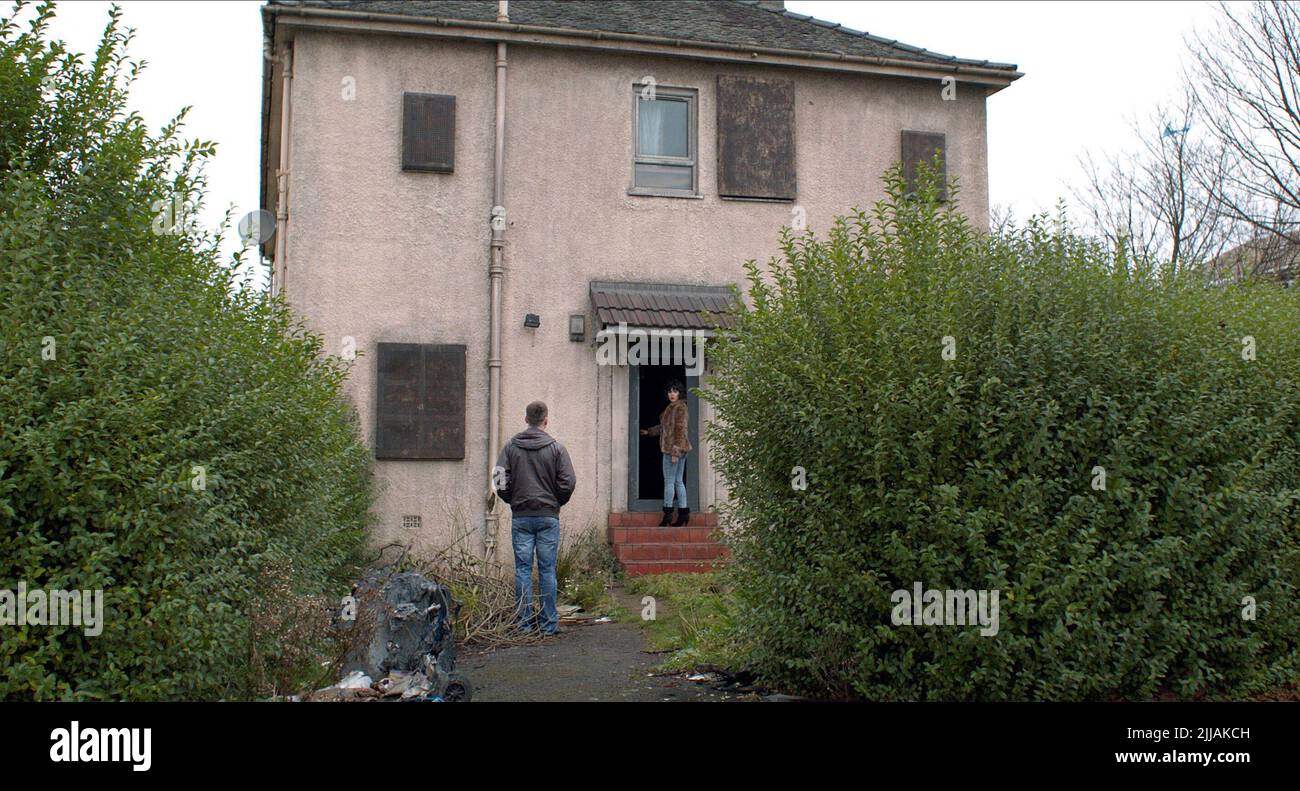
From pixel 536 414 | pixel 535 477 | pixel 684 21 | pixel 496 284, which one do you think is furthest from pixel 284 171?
pixel 535 477

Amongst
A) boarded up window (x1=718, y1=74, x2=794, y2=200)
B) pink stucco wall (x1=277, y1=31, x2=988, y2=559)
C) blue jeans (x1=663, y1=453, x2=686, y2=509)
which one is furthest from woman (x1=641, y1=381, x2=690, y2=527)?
boarded up window (x1=718, y1=74, x2=794, y2=200)

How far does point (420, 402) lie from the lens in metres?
12.2

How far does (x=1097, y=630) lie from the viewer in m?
5.25

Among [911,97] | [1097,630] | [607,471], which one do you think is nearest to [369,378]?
[607,471]

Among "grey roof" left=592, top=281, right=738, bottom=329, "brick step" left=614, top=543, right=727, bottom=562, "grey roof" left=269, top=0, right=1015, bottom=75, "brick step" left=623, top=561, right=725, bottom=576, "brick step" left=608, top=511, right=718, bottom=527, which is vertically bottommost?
→ "brick step" left=623, top=561, right=725, bottom=576

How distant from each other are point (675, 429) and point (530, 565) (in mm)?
3499

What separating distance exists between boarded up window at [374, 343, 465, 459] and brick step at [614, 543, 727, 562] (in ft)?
7.08

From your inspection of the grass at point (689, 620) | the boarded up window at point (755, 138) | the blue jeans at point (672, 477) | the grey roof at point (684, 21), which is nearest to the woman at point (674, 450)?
the blue jeans at point (672, 477)

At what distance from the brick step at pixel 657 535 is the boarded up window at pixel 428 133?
A: 4677 millimetres

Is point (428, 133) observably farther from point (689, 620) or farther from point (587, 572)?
point (689, 620)

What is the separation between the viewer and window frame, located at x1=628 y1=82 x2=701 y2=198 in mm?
13156

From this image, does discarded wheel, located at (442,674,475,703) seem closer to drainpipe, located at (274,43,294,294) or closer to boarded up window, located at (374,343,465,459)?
boarded up window, located at (374,343,465,459)
